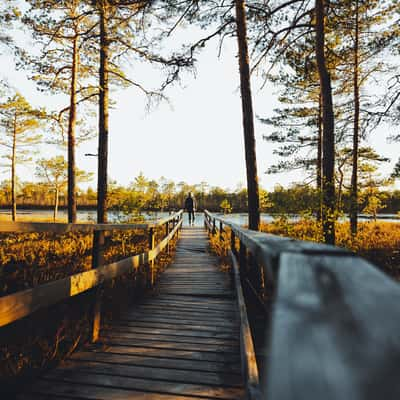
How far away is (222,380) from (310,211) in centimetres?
564

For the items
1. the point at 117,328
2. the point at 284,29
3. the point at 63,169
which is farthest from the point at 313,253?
the point at 63,169

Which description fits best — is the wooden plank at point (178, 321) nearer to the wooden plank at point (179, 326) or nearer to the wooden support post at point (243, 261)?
the wooden plank at point (179, 326)

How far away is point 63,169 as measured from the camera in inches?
1323

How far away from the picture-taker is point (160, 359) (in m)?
2.51

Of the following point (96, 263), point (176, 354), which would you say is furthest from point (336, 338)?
point (96, 263)

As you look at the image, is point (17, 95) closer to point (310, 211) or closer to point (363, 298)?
point (310, 211)

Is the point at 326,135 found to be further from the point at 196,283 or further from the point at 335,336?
the point at 335,336

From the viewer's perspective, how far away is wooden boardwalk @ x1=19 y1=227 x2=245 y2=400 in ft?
6.65

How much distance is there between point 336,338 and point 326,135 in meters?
8.16

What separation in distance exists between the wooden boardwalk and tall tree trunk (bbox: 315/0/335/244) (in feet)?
12.8

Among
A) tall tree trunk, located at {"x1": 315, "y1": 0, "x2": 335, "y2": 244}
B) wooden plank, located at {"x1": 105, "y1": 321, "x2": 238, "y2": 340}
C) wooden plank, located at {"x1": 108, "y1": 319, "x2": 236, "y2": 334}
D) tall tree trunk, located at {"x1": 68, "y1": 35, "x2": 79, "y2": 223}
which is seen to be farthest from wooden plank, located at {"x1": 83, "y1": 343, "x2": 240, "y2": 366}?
tall tree trunk, located at {"x1": 68, "y1": 35, "x2": 79, "y2": 223}

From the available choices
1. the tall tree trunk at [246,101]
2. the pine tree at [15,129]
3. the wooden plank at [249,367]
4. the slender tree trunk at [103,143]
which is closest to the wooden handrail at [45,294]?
the wooden plank at [249,367]

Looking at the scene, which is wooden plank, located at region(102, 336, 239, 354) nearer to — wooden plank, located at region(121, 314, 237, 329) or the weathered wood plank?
the weathered wood plank

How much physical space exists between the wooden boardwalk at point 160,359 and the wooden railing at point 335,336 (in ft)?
6.32
